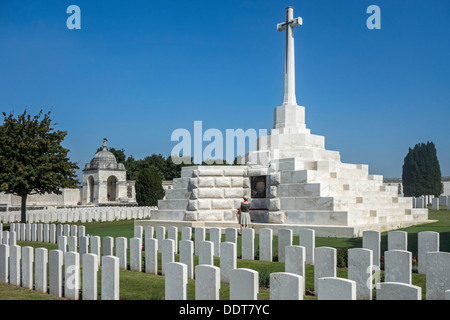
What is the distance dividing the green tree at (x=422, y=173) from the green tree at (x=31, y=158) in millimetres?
33799

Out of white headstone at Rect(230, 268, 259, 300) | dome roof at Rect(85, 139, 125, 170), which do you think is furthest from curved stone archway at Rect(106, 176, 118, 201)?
white headstone at Rect(230, 268, 259, 300)

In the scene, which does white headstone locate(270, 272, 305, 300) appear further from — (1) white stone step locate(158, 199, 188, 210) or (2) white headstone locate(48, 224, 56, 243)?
(1) white stone step locate(158, 199, 188, 210)

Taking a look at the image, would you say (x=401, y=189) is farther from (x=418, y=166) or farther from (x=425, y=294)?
(x=425, y=294)

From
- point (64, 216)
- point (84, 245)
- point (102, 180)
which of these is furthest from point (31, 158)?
point (102, 180)

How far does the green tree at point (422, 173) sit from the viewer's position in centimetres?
4009

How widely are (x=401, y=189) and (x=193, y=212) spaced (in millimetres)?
37170

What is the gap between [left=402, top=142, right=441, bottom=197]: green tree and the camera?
40.1 m

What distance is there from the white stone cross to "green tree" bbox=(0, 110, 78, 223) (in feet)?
32.4

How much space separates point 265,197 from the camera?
1405 centimetres

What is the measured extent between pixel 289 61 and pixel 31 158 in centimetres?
1118

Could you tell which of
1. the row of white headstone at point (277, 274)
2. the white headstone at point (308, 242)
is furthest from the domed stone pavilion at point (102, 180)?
the white headstone at point (308, 242)
